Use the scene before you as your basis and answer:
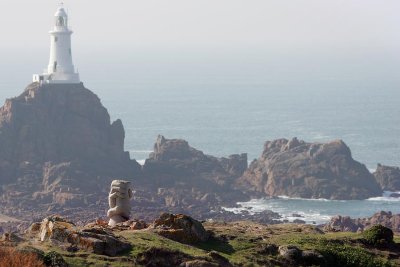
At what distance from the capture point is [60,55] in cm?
12925

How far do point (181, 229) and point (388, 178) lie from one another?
9311cm

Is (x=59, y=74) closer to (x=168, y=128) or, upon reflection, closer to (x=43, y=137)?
(x=43, y=137)

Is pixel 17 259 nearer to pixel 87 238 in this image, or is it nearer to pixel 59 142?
pixel 87 238

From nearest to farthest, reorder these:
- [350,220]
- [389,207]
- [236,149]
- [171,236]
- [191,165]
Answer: [171,236] < [350,220] < [389,207] < [191,165] < [236,149]

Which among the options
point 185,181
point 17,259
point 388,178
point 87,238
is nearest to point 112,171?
point 185,181

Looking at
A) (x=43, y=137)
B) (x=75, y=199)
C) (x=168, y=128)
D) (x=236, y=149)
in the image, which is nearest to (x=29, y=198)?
(x=75, y=199)

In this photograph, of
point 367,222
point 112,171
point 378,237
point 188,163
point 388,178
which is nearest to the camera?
point 378,237

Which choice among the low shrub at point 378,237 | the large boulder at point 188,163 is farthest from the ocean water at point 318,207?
the low shrub at point 378,237

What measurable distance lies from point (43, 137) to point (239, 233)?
323 feet

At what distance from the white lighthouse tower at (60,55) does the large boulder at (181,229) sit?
96874mm

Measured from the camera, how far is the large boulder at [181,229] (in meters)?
33.2

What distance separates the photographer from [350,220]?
317 feet

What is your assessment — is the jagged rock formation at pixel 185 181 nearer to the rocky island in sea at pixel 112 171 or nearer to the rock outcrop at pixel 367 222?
the rocky island in sea at pixel 112 171

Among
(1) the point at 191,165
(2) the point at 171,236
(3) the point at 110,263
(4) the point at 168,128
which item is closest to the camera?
(3) the point at 110,263
